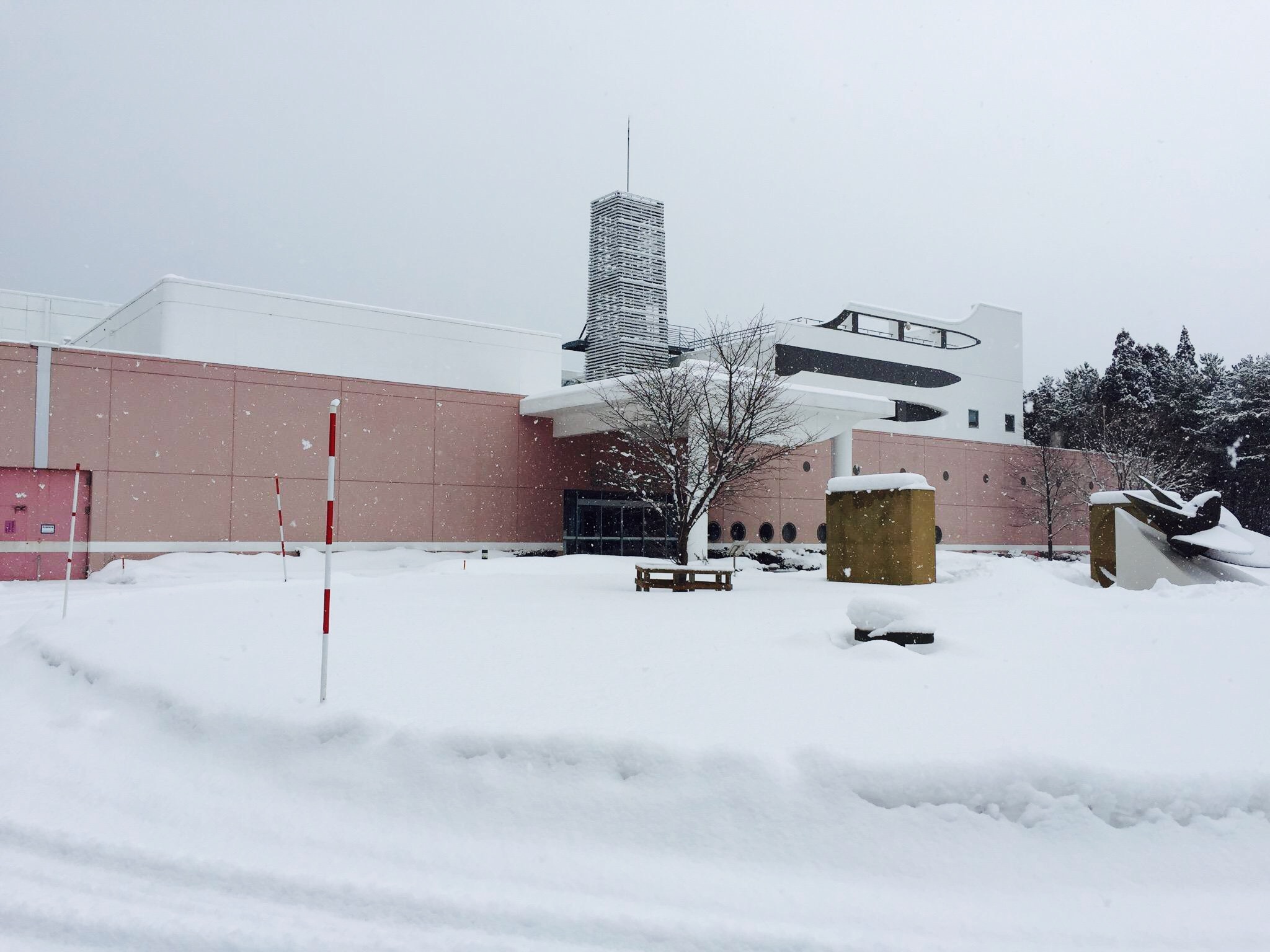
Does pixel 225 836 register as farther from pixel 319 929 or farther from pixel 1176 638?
pixel 1176 638

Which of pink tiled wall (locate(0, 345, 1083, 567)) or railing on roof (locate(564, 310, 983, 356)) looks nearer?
pink tiled wall (locate(0, 345, 1083, 567))

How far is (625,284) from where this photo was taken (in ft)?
89.9

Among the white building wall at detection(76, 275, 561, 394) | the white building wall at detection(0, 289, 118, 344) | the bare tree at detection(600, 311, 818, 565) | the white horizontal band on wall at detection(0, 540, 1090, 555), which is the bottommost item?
the white horizontal band on wall at detection(0, 540, 1090, 555)

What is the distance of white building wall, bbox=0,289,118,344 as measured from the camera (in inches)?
1490

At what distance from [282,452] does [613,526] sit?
37.0 feet

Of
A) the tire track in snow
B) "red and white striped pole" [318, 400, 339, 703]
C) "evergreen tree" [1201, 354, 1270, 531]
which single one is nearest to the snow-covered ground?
the tire track in snow

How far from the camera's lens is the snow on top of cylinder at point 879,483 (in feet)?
57.4

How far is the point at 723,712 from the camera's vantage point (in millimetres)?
5543

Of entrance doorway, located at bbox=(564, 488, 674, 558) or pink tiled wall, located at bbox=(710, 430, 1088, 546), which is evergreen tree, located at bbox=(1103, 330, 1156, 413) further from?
entrance doorway, located at bbox=(564, 488, 674, 558)

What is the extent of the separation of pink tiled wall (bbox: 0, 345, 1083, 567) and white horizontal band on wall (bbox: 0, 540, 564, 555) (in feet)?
0.50

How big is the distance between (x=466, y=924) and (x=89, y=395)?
21402 millimetres

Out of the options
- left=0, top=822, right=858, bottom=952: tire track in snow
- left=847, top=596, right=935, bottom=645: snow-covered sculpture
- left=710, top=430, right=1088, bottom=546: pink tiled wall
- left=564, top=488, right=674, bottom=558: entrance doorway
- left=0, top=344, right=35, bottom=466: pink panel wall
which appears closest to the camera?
left=0, top=822, right=858, bottom=952: tire track in snow

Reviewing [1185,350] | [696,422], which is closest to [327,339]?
[696,422]

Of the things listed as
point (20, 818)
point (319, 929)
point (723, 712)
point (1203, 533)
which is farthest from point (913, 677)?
point (1203, 533)
